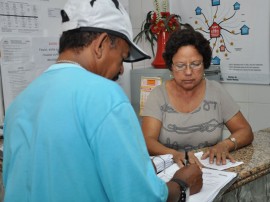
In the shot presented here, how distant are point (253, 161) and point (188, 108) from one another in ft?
1.99

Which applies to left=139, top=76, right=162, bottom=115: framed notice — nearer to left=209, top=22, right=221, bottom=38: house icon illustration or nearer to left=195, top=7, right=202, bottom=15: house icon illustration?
left=209, top=22, right=221, bottom=38: house icon illustration

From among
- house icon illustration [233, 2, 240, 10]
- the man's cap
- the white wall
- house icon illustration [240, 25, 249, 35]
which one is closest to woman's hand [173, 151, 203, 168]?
the man's cap

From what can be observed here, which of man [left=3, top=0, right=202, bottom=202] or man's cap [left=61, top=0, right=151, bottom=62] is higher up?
man's cap [left=61, top=0, right=151, bottom=62]

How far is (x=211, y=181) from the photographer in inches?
45.3

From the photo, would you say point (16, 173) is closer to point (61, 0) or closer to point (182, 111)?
point (182, 111)

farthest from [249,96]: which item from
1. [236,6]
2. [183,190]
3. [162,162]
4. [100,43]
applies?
[100,43]

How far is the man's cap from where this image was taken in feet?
2.64

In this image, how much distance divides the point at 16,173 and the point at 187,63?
4.37ft

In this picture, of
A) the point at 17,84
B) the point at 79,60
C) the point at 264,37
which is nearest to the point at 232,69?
the point at 264,37

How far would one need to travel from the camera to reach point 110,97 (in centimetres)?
72

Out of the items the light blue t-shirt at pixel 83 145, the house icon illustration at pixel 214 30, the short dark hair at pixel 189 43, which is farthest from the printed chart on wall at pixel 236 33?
the light blue t-shirt at pixel 83 145

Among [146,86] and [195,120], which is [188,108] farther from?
[146,86]

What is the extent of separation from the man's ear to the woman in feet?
3.31

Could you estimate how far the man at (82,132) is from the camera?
0.71m
